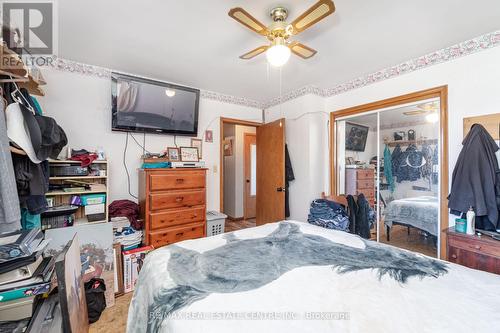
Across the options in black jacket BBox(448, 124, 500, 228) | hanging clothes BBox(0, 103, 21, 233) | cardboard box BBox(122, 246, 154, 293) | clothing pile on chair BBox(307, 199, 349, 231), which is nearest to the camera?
hanging clothes BBox(0, 103, 21, 233)

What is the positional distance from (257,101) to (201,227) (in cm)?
229

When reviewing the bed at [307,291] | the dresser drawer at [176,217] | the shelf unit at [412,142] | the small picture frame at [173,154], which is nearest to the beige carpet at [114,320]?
the dresser drawer at [176,217]

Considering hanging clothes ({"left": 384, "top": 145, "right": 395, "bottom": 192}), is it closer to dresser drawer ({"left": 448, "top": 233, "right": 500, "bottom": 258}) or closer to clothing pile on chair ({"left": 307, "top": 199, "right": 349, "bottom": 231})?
clothing pile on chair ({"left": 307, "top": 199, "right": 349, "bottom": 231})

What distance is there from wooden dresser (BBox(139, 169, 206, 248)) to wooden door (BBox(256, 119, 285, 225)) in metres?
1.14

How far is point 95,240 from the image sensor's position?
2.02m

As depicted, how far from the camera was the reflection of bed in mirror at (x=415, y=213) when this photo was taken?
238 centimetres

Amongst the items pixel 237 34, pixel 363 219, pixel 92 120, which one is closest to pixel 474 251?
pixel 363 219

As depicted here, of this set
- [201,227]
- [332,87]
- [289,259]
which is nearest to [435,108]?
[332,87]

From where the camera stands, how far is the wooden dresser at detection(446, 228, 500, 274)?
5.50ft

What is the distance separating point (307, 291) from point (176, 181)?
1.99 meters

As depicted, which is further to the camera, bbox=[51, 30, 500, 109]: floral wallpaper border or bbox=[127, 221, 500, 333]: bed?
bbox=[51, 30, 500, 109]: floral wallpaper border

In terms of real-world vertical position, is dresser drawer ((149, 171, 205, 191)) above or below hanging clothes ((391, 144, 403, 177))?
below

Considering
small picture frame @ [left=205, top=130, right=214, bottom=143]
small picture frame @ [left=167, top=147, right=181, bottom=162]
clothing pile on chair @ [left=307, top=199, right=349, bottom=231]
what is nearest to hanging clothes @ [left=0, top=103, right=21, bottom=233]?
small picture frame @ [left=167, top=147, right=181, bottom=162]

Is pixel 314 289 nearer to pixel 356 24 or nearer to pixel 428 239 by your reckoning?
pixel 356 24
